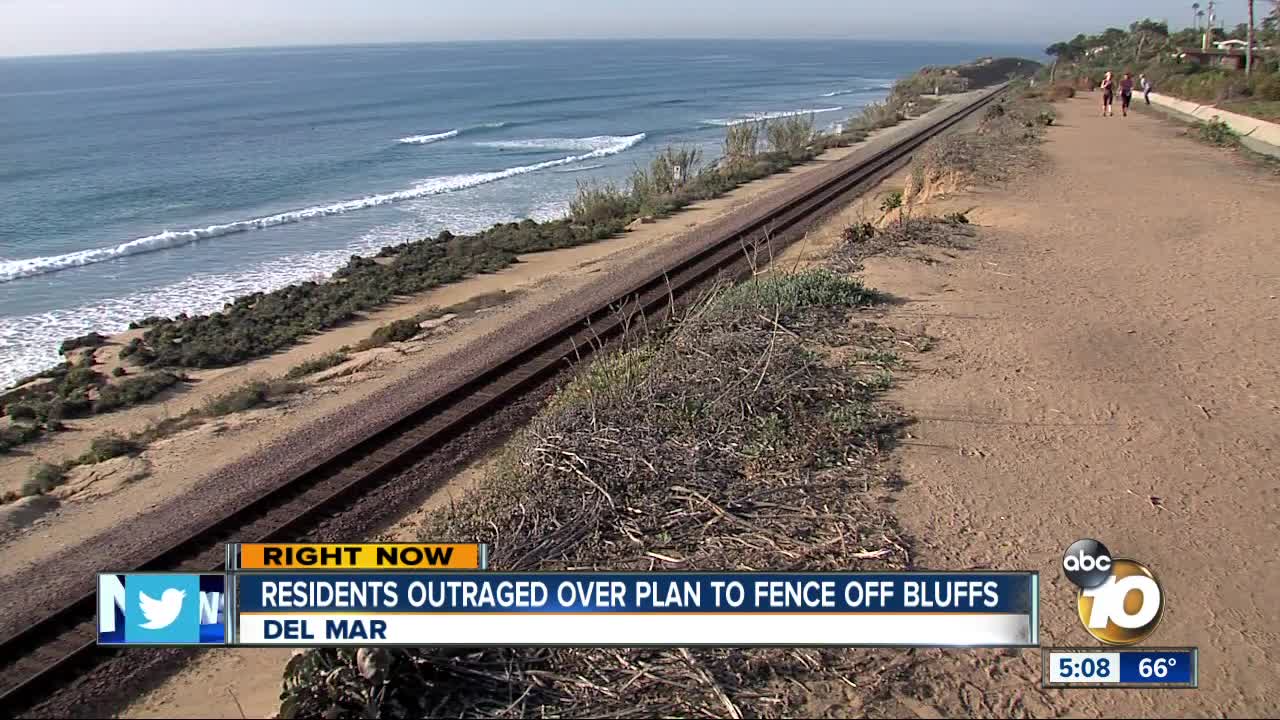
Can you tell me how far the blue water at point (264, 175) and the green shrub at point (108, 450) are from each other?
8307 mm

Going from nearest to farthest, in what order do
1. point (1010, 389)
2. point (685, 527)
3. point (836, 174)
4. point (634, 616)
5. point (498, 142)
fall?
point (634, 616), point (685, 527), point (1010, 389), point (836, 174), point (498, 142)

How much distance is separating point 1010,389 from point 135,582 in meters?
7.90

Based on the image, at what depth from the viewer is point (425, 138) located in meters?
61.4

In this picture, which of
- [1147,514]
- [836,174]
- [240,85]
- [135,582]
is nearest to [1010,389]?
[1147,514]

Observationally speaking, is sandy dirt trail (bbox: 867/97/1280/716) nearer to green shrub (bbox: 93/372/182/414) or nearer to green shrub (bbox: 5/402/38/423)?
green shrub (bbox: 93/372/182/414)

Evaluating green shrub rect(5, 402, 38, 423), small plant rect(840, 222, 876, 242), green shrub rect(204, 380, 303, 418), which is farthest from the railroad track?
green shrub rect(5, 402, 38, 423)

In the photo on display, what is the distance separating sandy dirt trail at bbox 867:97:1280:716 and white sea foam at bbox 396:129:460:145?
48169mm

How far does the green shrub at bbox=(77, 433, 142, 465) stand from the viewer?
11.3 m

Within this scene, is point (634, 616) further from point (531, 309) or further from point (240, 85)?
point (240, 85)

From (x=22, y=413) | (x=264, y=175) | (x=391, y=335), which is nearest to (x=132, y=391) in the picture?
(x=22, y=413)

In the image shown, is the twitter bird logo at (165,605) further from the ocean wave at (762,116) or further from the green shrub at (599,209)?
the ocean wave at (762,116)

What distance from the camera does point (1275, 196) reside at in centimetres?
2064
